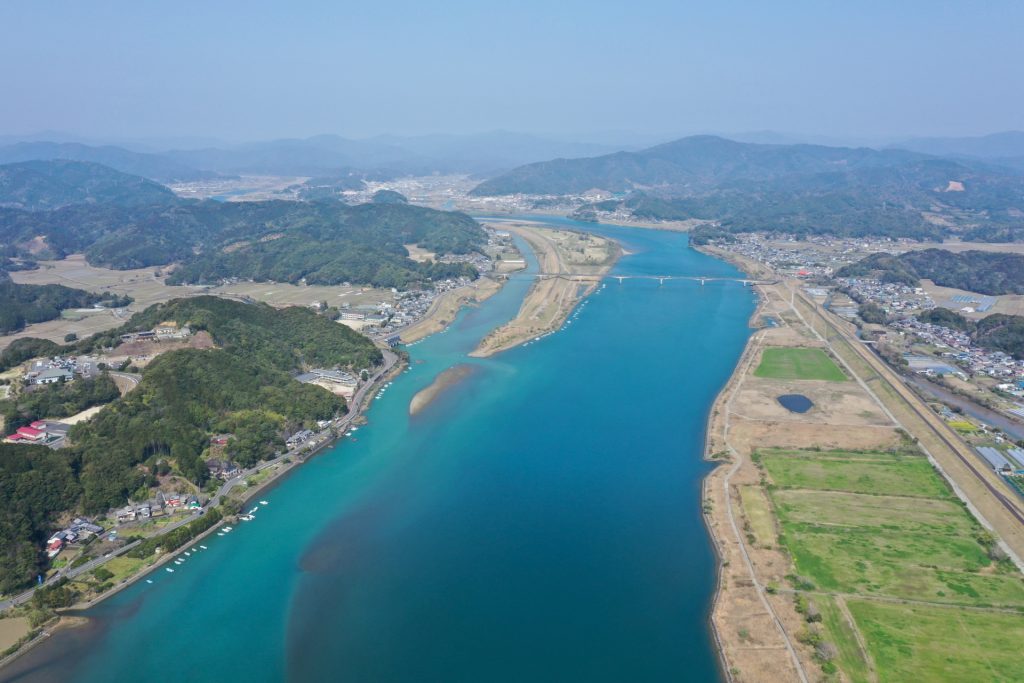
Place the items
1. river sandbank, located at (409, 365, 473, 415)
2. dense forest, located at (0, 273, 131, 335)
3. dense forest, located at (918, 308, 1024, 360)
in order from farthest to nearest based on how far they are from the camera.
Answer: dense forest, located at (0, 273, 131, 335) → dense forest, located at (918, 308, 1024, 360) → river sandbank, located at (409, 365, 473, 415)

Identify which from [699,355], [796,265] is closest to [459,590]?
[699,355]

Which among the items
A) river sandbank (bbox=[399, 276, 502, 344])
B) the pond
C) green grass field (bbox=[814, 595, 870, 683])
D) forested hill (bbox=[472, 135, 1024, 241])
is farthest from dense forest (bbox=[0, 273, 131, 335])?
forested hill (bbox=[472, 135, 1024, 241])

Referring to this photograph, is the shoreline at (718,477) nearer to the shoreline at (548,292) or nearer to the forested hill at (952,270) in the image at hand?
the shoreline at (548,292)

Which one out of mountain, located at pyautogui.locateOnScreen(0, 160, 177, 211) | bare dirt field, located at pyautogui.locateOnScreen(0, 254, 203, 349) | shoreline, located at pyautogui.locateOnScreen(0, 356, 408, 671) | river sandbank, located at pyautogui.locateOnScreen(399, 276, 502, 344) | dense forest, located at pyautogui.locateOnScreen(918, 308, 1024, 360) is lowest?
bare dirt field, located at pyautogui.locateOnScreen(0, 254, 203, 349)

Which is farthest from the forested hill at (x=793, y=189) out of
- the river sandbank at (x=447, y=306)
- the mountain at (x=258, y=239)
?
the river sandbank at (x=447, y=306)

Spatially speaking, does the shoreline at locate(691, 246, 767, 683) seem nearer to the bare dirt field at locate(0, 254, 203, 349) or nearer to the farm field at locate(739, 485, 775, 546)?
the farm field at locate(739, 485, 775, 546)

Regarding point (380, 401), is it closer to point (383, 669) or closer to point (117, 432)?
point (117, 432)

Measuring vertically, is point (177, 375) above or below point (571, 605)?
above

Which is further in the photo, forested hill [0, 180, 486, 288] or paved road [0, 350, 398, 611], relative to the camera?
forested hill [0, 180, 486, 288]
